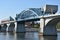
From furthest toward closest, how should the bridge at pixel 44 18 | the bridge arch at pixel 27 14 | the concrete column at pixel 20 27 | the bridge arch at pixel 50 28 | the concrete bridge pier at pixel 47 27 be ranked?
the concrete column at pixel 20 27 < the bridge arch at pixel 27 14 < the bridge arch at pixel 50 28 < the concrete bridge pier at pixel 47 27 < the bridge at pixel 44 18

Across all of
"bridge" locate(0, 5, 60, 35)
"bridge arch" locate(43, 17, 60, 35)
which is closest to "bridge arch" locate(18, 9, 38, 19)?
"bridge" locate(0, 5, 60, 35)

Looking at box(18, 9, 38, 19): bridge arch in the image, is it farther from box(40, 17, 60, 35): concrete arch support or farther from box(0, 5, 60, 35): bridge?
box(40, 17, 60, 35): concrete arch support

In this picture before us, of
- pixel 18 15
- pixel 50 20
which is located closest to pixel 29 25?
pixel 18 15

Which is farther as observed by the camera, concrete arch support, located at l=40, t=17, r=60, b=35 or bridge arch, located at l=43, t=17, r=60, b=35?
bridge arch, located at l=43, t=17, r=60, b=35

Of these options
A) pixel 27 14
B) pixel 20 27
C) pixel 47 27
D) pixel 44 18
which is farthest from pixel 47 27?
pixel 20 27

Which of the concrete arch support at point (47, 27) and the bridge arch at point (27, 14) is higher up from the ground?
the bridge arch at point (27, 14)

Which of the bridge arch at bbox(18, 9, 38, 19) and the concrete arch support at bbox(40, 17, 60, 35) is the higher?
the bridge arch at bbox(18, 9, 38, 19)

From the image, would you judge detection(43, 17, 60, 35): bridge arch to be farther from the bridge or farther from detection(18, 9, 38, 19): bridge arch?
detection(18, 9, 38, 19): bridge arch

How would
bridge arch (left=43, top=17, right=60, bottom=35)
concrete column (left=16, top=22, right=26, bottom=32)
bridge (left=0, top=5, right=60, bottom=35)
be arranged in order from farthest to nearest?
concrete column (left=16, top=22, right=26, bottom=32)
bridge arch (left=43, top=17, right=60, bottom=35)
bridge (left=0, top=5, right=60, bottom=35)

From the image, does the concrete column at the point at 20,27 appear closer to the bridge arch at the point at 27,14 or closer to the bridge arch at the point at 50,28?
the bridge arch at the point at 27,14

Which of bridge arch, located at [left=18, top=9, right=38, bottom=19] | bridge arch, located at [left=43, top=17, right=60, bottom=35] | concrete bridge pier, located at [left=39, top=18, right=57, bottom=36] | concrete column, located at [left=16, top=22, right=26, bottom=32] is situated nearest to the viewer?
concrete bridge pier, located at [left=39, top=18, right=57, bottom=36]

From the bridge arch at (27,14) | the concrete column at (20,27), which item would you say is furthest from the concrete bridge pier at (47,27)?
the concrete column at (20,27)

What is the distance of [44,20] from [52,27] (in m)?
4.50

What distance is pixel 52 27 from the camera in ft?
304
